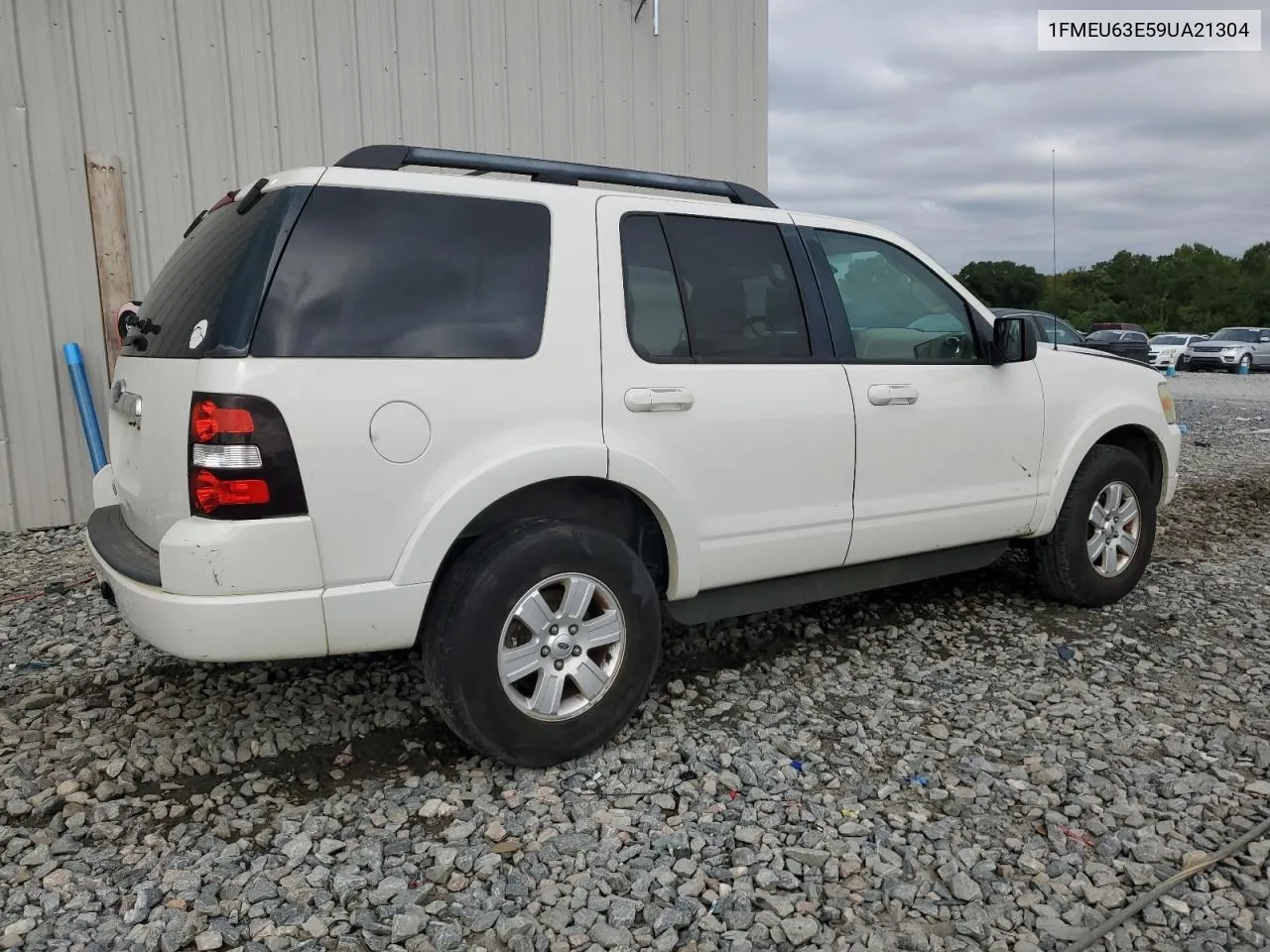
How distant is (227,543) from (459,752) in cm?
116

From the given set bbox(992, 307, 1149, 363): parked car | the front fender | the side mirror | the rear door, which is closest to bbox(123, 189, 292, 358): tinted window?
the side mirror

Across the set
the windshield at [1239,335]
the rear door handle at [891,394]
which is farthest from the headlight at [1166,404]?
the windshield at [1239,335]

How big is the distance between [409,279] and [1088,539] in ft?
11.4

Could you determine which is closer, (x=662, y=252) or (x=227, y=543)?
(x=227, y=543)

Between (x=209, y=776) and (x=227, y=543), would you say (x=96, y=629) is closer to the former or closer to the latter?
(x=209, y=776)

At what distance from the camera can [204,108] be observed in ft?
21.5

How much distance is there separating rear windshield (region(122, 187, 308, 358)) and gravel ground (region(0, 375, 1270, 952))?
4.52 ft

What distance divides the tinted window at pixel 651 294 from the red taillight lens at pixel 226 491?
1.28 m

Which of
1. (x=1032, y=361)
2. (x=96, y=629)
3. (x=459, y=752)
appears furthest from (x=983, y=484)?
(x=96, y=629)

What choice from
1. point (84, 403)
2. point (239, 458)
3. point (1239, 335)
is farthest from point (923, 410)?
point (1239, 335)

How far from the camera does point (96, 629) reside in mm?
4441

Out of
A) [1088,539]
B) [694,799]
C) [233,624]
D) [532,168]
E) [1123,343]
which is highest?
[532,168]

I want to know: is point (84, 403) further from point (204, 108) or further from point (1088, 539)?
point (1088, 539)

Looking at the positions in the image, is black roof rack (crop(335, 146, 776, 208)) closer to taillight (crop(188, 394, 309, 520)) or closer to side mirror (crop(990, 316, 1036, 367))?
taillight (crop(188, 394, 309, 520))
